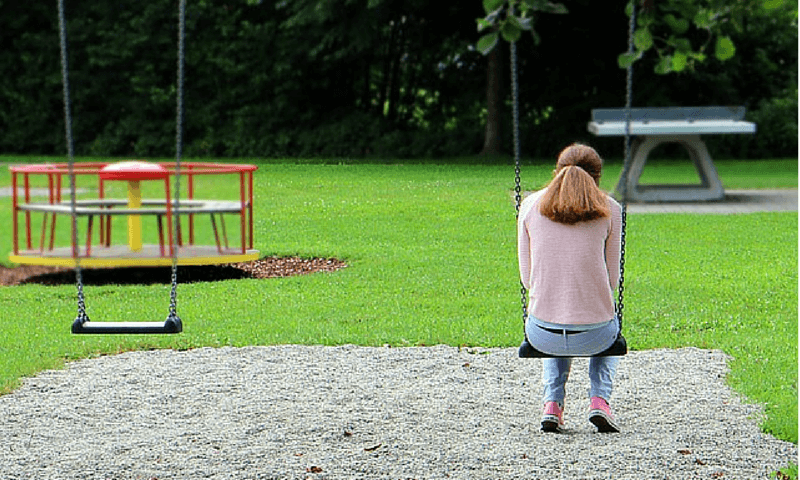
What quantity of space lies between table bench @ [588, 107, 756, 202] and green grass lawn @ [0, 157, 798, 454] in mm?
1083

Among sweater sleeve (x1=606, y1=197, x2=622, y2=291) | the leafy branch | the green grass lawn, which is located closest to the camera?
the leafy branch

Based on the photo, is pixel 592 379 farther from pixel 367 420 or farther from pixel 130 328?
pixel 130 328

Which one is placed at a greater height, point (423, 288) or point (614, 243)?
point (614, 243)

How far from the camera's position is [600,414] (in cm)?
477

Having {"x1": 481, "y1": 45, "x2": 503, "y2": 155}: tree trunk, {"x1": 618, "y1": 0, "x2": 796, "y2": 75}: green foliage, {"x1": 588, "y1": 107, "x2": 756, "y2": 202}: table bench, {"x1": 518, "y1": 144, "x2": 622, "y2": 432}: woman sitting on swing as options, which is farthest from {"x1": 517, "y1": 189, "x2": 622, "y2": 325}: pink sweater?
{"x1": 481, "y1": 45, "x2": 503, "y2": 155}: tree trunk

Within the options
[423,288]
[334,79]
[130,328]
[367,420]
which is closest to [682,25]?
[130,328]

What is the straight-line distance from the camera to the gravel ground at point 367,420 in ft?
14.7

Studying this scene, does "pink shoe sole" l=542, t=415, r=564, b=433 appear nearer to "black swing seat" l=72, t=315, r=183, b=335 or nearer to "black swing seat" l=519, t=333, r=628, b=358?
"black swing seat" l=519, t=333, r=628, b=358

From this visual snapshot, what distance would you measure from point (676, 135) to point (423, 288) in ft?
19.5

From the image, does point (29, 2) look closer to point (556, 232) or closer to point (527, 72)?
point (527, 72)

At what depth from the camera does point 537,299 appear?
177 inches

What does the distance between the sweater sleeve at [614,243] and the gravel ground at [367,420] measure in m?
0.64

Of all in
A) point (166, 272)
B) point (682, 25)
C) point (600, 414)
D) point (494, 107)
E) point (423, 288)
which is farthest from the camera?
point (494, 107)

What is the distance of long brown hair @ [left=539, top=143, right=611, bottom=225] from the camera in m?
4.34
